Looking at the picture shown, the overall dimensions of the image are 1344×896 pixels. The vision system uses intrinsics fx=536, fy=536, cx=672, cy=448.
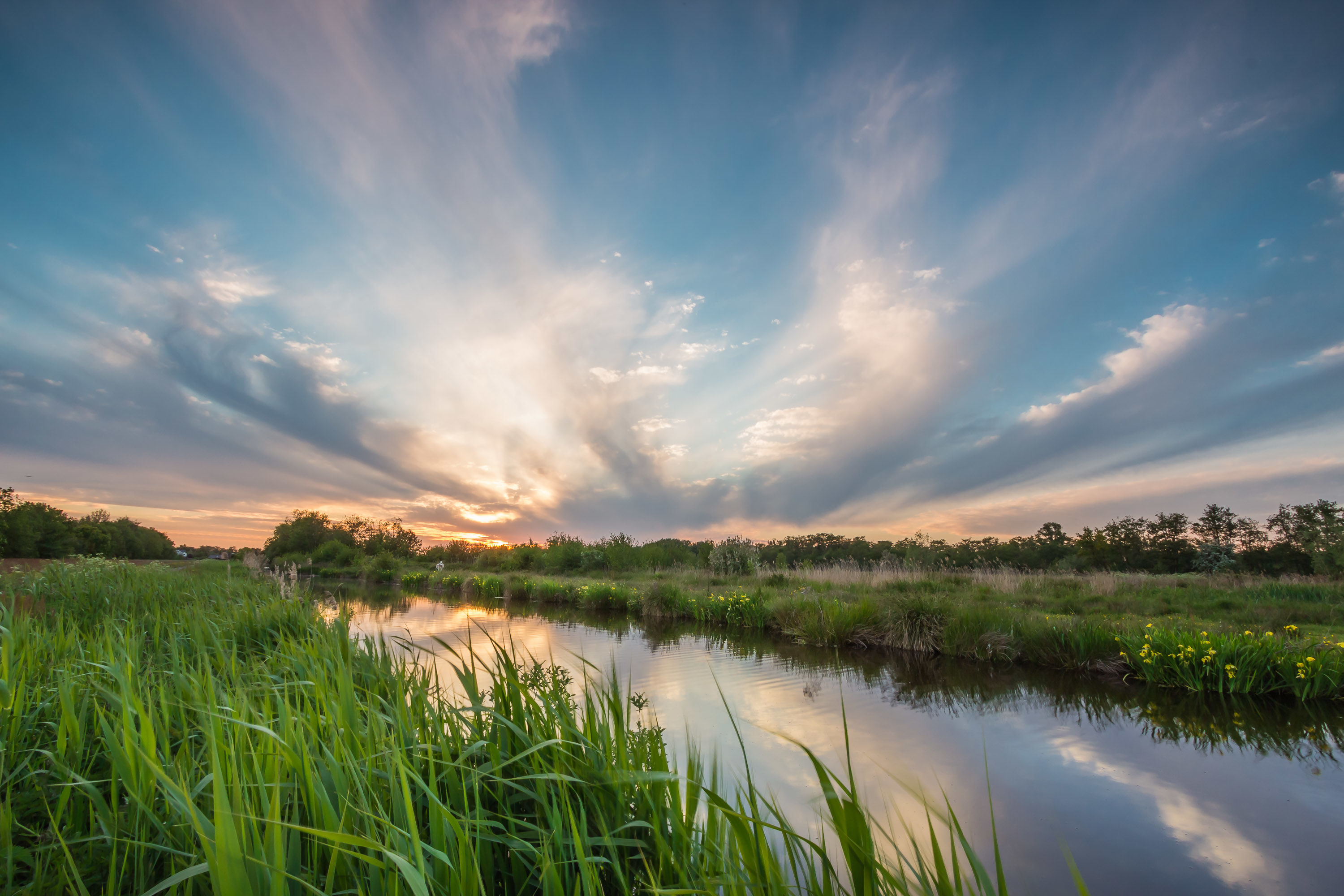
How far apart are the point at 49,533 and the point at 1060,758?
35473 millimetres

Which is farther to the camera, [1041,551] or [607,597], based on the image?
[1041,551]

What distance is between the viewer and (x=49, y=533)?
910 inches

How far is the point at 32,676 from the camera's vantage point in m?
3.13

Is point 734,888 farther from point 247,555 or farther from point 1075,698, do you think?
point 247,555

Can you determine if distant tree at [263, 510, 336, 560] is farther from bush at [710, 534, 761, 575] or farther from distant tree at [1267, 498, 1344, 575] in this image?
distant tree at [1267, 498, 1344, 575]

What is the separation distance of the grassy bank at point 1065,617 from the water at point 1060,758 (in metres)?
0.37

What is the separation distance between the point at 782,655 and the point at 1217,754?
562 centimetres

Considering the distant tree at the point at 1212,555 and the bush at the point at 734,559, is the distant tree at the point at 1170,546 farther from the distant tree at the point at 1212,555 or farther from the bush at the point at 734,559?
the bush at the point at 734,559

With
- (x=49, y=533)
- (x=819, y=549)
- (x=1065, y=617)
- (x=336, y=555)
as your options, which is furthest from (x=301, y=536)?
(x=1065, y=617)

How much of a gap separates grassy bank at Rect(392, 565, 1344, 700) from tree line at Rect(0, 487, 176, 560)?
1528 cm

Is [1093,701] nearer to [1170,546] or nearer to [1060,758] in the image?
[1060,758]

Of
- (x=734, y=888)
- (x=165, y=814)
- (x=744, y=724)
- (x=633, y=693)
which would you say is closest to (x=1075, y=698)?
(x=744, y=724)

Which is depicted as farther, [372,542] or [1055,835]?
[372,542]

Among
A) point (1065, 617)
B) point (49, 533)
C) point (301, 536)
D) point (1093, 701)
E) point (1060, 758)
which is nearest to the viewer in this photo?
point (1060, 758)
